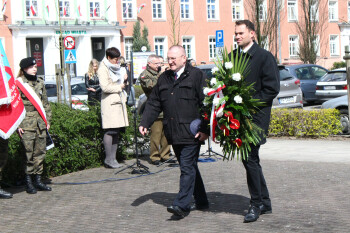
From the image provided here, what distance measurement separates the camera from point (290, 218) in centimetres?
648

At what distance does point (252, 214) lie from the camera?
642 cm

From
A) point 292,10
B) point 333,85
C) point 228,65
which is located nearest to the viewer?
point 228,65

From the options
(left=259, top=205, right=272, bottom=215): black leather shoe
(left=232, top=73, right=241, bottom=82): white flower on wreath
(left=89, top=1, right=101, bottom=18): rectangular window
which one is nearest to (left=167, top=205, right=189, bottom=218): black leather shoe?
→ (left=259, top=205, right=272, bottom=215): black leather shoe

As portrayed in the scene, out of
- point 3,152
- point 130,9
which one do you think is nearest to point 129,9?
point 130,9

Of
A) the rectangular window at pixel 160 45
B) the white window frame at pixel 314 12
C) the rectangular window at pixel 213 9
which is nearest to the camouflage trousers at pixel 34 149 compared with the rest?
the rectangular window at pixel 160 45

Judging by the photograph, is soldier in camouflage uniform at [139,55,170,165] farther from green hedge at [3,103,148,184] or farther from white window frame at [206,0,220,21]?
white window frame at [206,0,220,21]

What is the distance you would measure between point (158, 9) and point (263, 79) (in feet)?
136

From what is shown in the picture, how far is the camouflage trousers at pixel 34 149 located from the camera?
8.66 meters

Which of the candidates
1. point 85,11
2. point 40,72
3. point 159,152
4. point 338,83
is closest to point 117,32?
point 85,11

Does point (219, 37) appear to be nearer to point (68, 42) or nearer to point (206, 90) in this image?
point (68, 42)

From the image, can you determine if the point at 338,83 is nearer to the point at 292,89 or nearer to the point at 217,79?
the point at 292,89

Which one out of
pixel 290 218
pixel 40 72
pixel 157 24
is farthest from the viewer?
pixel 157 24

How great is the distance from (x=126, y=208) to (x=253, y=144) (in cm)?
195

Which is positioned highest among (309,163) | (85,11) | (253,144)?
(85,11)
